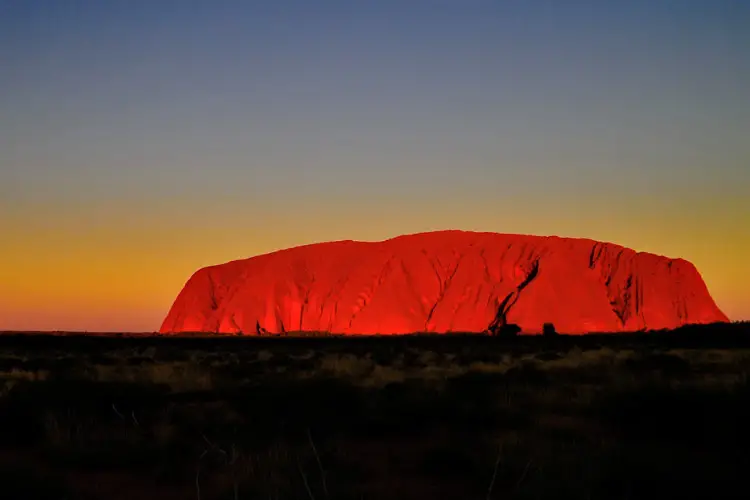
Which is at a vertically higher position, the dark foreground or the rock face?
the rock face

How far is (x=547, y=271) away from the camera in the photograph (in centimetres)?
9175

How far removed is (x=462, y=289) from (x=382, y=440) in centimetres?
8630

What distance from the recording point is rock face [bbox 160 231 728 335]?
90.3 metres

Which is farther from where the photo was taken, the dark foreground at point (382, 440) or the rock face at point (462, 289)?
the rock face at point (462, 289)

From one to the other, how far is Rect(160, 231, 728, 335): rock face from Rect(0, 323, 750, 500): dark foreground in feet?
238

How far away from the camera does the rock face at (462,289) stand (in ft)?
A: 296

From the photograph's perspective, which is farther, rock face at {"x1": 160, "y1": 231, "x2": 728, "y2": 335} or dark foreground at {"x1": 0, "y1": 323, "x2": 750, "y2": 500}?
rock face at {"x1": 160, "y1": 231, "x2": 728, "y2": 335}

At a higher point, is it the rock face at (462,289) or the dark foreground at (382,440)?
the rock face at (462,289)

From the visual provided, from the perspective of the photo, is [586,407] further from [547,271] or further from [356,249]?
[356,249]

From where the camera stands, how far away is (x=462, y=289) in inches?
3757

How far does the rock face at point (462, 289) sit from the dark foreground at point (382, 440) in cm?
7251

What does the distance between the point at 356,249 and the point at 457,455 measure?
103 meters

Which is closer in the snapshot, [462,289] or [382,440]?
[382,440]

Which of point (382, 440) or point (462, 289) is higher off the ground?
point (462, 289)
